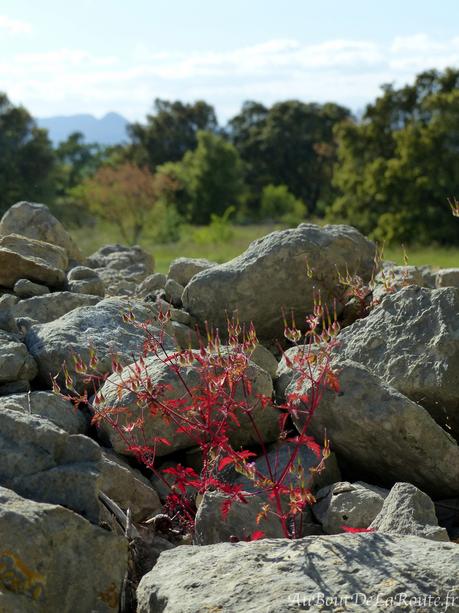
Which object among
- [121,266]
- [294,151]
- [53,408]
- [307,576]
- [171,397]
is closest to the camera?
[307,576]

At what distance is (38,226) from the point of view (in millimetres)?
9766

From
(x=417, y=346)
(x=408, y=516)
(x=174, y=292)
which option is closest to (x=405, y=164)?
(x=174, y=292)

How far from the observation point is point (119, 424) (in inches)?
197

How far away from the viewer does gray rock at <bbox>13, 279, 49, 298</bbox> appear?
7504 millimetres

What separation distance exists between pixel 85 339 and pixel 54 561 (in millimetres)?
2728

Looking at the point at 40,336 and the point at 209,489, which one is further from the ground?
the point at 40,336

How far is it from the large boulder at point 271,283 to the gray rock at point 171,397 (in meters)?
2.05

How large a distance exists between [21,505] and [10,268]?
15.3 feet

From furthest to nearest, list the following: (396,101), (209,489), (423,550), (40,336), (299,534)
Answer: (396,101), (40,336), (209,489), (299,534), (423,550)

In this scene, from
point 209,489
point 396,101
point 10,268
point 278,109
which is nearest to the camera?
point 209,489

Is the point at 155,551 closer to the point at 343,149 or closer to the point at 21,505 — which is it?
the point at 21,505

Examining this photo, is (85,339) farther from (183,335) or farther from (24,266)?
(24,266)

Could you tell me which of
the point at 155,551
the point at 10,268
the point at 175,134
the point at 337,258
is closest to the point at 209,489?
the point at 155,551

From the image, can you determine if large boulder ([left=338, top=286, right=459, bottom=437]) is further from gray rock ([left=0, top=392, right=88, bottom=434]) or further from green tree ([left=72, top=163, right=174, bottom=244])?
green tree ([left=72, top=163, right=174, bottom=244])
